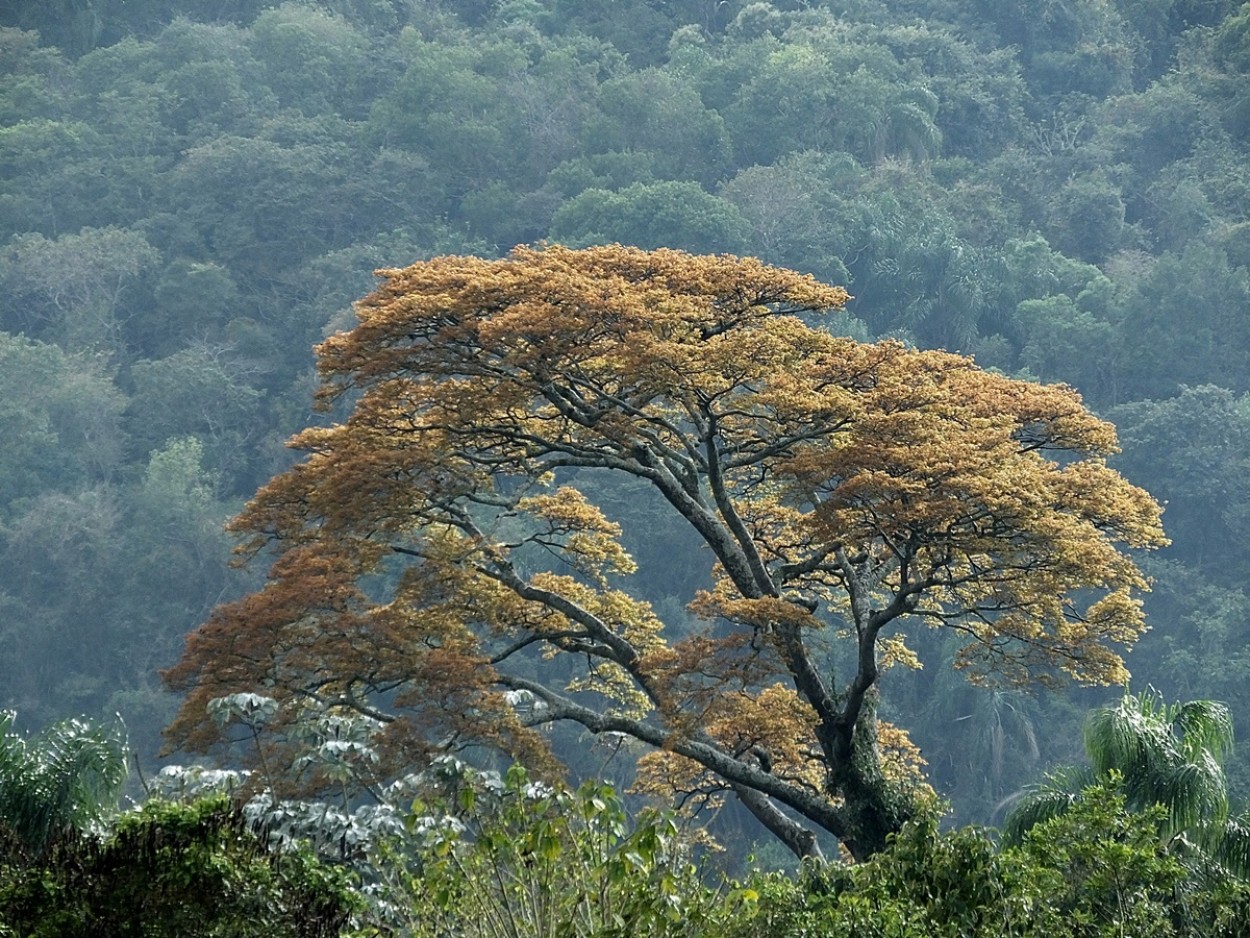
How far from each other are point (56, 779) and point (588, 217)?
90.2 feet

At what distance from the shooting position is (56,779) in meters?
9.70

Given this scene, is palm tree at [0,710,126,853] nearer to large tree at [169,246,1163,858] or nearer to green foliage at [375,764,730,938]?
large tree at [169,246,1163,858]

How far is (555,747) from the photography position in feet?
95.1

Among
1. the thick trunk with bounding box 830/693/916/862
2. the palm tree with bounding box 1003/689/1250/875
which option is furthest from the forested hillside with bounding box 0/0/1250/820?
the palm tree with bounding box 1003/689/1250/875

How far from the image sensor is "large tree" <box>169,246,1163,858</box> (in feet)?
42.8

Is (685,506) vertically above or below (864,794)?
above

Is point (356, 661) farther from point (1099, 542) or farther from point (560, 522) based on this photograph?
point (1099, 542)

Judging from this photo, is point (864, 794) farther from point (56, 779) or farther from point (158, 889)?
point (158, 889)

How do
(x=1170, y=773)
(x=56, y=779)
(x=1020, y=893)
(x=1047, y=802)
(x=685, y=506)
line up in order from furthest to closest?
(x=685, y=506), (x=1047, y=802), (x=1170, y=773), (x=56, y=779), (x=1020, y=893)

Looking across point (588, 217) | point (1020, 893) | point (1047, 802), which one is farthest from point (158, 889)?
point (588, 217)

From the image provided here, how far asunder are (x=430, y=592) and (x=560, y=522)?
218 centimetres

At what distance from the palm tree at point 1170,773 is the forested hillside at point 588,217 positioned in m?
16.0

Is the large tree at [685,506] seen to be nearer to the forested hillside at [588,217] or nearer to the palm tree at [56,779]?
the palm tree at [56,779]

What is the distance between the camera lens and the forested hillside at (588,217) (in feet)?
104
